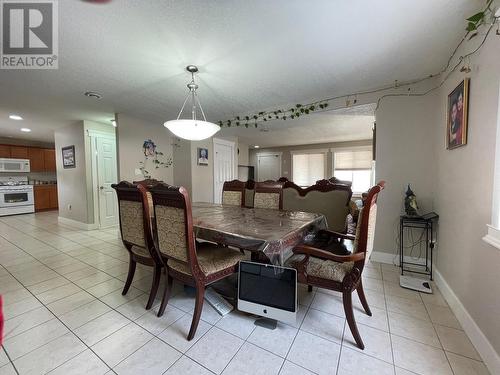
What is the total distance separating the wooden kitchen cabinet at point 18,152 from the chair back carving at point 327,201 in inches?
309

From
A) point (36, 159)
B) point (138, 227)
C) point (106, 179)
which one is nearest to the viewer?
point (138, 227)

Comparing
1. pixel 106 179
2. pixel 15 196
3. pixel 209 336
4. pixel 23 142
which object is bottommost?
pixel 209 336

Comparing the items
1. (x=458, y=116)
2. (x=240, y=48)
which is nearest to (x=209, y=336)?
(x=240, y=48)

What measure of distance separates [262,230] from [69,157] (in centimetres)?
520

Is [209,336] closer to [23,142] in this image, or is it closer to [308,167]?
[308,167]

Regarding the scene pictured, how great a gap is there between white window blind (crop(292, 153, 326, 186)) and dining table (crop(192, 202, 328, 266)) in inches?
218

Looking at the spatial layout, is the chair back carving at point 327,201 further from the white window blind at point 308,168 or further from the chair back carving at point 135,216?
the white window blind at point 308,168

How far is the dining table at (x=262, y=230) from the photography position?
147 centimetres

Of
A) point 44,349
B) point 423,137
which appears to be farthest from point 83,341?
point 423,137

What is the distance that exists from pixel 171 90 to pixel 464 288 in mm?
3582

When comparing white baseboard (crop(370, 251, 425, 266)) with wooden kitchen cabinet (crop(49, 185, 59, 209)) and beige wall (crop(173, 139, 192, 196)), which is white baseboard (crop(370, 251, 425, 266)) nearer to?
beige wall (crop(173, 139, 192, 196))

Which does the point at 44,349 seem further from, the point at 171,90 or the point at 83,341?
the point at 171,90

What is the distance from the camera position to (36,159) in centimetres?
665

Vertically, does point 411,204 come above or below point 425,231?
above
